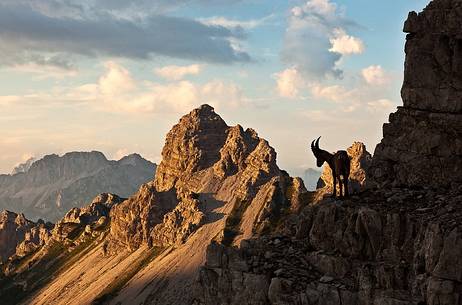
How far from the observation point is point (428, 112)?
48250 millimetres

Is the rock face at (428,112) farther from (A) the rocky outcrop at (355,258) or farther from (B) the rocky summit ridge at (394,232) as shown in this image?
(A) the rocky outcrop at (355,258)

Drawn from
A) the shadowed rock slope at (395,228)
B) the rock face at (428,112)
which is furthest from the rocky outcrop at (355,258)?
the rock face at (428,112)

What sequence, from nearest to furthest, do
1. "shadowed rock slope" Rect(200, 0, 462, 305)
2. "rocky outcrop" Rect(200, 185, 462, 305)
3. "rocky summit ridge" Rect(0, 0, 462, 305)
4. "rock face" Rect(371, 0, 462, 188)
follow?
"rocky outcrop" Rect(200, 185, 462, 305) → "rocky summit ridge" Rect(0, 0, 462, 305) → "shadowed rock slope" Rect(200, 0, 462, 305) → "rock face" Rect(371, 0, 462, 188)

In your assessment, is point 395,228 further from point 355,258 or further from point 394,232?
point 355,258

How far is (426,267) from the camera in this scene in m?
35.9

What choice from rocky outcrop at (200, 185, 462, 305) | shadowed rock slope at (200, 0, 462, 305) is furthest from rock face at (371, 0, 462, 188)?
rocky outcrop at (200, 185, 462, 305)

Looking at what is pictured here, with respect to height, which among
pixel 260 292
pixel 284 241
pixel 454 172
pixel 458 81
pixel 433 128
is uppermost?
pixel 458 81

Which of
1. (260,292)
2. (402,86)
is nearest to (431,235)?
(260,292)

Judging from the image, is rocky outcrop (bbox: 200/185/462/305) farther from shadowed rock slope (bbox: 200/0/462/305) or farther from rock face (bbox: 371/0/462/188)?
rock face (bbox: 371/0/462/188)

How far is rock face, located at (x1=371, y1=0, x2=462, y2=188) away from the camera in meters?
46.4

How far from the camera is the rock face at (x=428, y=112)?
46.4m

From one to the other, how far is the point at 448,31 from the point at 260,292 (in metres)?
24.6

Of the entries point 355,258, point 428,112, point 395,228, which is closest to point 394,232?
point 395,228

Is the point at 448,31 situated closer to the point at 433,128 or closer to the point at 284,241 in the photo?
the point at 433,128
